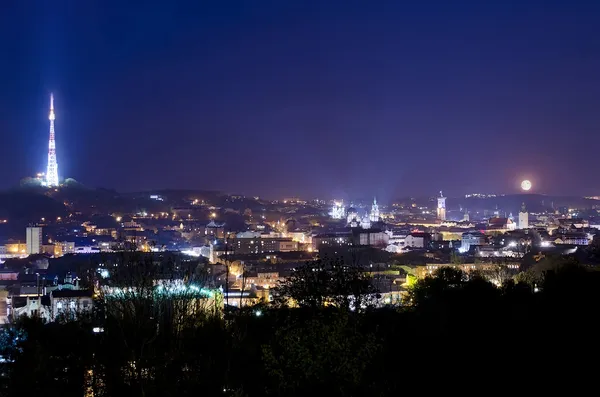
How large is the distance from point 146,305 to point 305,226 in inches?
1748

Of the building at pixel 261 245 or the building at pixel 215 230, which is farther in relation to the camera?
the building at pixel 215 230

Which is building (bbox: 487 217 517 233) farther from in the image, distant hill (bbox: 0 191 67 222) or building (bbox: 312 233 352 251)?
distant hill (bbox: 0 191 67 222)

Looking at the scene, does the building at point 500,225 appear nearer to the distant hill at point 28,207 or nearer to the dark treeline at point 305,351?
the distant hill at point 28,207

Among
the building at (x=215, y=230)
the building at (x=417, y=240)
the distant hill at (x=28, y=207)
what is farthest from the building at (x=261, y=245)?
the distant hill at (x=28, y=207)


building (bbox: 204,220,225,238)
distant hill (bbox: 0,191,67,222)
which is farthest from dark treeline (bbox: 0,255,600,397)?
distant hill (bbox: 0,191,67,222)

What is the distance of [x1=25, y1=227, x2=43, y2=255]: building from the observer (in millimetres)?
33969

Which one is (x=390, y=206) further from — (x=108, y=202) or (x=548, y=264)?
(x=548, y=264)

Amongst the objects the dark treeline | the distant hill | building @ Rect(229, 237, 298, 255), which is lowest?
building @ Rect(229, 237, 298, 255)

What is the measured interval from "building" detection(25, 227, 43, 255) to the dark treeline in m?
27.9

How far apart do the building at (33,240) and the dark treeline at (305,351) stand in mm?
27884

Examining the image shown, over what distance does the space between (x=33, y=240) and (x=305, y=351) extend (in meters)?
31.9

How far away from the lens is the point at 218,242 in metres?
37.7

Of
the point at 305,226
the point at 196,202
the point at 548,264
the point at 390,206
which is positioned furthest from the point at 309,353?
the point at 390,206

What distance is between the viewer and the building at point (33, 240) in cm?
3397
